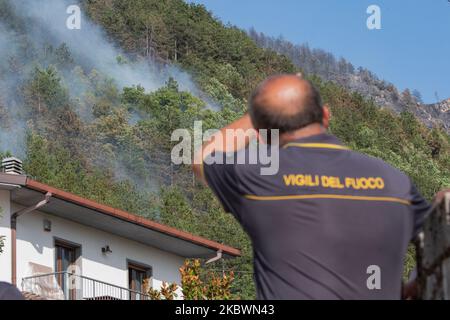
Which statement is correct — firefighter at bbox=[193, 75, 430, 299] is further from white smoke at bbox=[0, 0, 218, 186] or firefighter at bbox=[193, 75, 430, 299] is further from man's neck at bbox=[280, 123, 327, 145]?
Result: white smoke at bbox=[0, 0, 218, 186]

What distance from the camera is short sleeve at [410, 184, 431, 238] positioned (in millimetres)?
3500

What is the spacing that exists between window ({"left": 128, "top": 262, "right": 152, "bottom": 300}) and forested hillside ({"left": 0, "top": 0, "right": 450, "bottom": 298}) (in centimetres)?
1466

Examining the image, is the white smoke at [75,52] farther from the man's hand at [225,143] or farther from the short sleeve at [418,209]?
the short sleeve at [418,209]

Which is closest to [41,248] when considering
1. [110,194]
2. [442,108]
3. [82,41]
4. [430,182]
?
[110,194]

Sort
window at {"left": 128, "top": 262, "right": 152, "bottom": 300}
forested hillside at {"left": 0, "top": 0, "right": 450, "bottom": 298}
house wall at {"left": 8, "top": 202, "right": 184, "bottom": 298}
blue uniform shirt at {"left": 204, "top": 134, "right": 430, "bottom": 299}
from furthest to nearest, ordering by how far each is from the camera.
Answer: forested hillside at {"left": 0, "top": 0, "right": 450, "bottom": 298}, window at {"left": 128, "top": 262, "right": 152, "bottom": 300}, house wall at {"left": 8, "top": 202, "right": 184, "bottom": 298}, blue uniform shirt at {"left": 204, "top": 134, "right": 430, "bottom": 299}

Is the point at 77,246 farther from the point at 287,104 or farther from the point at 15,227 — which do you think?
the point at 287,104

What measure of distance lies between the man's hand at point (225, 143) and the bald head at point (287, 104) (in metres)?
0.14

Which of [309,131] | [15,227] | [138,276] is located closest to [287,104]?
[309,131]

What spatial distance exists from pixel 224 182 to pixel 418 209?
0.60 meters

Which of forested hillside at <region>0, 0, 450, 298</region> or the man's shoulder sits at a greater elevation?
forested hillside at <region>0, 0, 450, 298</region>

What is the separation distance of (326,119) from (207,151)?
1.31 feet

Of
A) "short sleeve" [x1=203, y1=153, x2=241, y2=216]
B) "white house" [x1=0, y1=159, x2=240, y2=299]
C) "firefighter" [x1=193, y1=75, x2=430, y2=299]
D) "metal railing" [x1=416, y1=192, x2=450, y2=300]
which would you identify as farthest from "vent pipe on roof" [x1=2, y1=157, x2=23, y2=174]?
"metal railing" [x1=416, y1=192, x2=450, y2=300]

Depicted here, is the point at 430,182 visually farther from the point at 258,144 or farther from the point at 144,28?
the point at 258,144

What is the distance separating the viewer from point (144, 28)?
11625 cm
